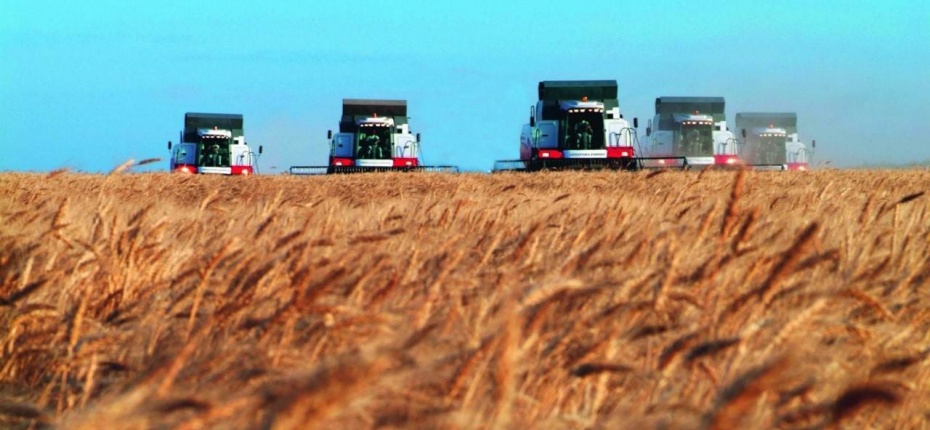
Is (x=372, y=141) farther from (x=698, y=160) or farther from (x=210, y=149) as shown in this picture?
(x=698, y=160)

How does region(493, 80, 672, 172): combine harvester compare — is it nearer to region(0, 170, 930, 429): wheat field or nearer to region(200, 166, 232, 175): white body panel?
region(200, 166, 232, 175): white body panel

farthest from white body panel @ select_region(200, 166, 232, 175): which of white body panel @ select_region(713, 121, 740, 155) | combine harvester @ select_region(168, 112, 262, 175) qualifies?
white body panel @ select_region(713, 121, 740, 155)

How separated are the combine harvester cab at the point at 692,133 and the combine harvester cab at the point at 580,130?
225 centimetres

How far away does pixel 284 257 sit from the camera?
11.5 feet

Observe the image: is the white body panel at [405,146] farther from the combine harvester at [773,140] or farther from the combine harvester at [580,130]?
the combine harvester at [773,140]

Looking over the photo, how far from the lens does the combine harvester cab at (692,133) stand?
37.1 metres

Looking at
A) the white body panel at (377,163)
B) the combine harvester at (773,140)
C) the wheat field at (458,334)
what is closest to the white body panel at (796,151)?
the combine harvester at (773,140)

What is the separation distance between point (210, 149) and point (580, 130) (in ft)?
43.9

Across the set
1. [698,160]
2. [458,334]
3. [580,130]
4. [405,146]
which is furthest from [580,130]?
[458,334]

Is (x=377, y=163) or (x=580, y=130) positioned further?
(x=377, y=163)

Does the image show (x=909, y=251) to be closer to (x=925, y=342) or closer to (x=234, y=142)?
(x=925, y=342)

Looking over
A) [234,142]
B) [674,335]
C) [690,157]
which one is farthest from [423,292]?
[234,142]

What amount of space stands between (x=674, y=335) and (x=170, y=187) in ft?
55.8

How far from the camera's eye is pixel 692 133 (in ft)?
123
